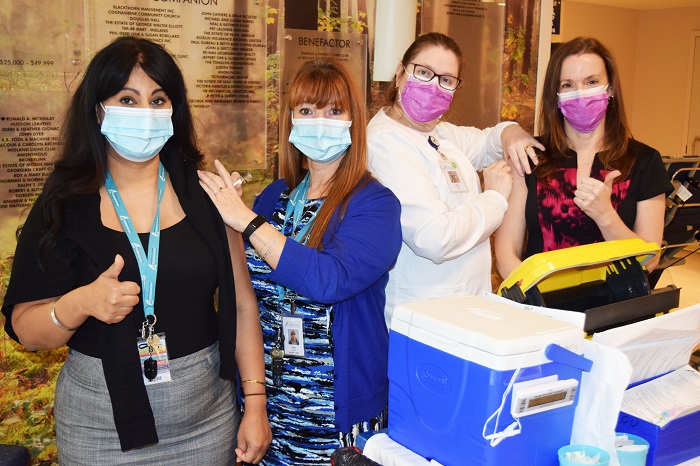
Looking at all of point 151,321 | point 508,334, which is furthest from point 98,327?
point 508,334

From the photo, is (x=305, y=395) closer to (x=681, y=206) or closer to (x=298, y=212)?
(x=298, y=212)

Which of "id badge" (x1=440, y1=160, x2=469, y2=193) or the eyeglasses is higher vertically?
the eyeglasses

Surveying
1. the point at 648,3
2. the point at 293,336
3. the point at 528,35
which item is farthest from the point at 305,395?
the point at 648,3

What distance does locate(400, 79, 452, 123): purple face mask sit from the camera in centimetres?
237

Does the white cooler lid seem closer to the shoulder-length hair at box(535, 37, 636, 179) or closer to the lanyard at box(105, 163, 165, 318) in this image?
the lanyard at box(105, 163, 165, 318)

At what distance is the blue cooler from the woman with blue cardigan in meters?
0.40

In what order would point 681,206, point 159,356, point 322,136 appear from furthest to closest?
point 681,206 < point 322,136 < point 159,356

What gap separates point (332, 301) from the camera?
1.87 meters

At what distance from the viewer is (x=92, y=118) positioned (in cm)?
180

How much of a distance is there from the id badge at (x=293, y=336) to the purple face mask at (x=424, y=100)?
88cm

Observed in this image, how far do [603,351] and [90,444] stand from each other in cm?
123

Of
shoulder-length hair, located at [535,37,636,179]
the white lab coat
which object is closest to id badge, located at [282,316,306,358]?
the white lab coat

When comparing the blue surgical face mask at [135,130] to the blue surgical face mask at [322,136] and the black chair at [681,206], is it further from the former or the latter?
the black chair at [681,206]

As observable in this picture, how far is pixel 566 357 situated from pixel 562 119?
1295 millimetres
